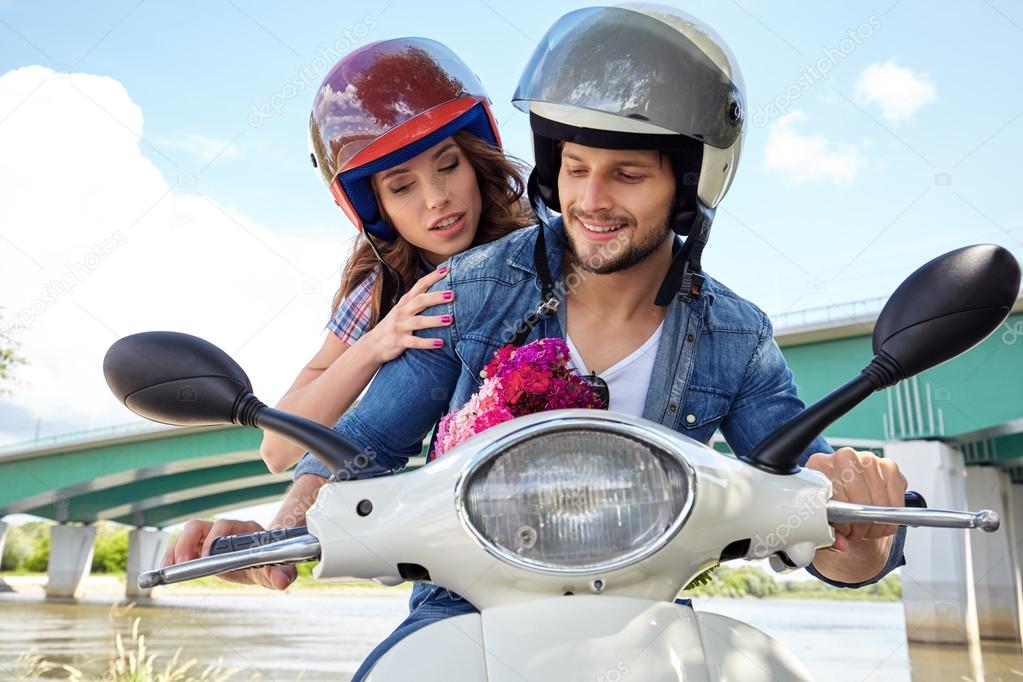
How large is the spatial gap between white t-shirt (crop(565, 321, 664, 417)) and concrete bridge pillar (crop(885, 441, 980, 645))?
50.7 feet

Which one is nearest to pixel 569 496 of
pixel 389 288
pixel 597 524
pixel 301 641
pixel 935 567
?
pixel 597 524

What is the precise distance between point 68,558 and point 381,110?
95.2ft

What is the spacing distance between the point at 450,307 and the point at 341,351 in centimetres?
158

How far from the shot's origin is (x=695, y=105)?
169 cm

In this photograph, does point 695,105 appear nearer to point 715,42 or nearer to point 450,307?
point 715,42

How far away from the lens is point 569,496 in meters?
1.05

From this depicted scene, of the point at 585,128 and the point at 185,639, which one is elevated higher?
the point at 585,128

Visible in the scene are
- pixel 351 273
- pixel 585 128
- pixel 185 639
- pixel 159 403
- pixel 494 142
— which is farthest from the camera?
pixel 185 639

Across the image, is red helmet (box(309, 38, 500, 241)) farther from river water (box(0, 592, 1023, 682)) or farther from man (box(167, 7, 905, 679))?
river water (box(0, 592, 1023, 682))

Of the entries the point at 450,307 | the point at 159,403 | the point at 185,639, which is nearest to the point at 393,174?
A: the point at 450,307

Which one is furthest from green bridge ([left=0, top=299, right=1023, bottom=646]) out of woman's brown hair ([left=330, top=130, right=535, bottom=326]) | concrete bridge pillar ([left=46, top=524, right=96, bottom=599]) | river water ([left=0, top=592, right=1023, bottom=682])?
woman's brown hair ([left=330, top=130, right=535, bottom=326])

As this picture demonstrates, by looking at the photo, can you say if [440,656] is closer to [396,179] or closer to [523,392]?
[523,392]

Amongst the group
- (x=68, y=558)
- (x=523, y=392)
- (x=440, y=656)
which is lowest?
(x=440, y=656)

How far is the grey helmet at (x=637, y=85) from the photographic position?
1614 millimetres
